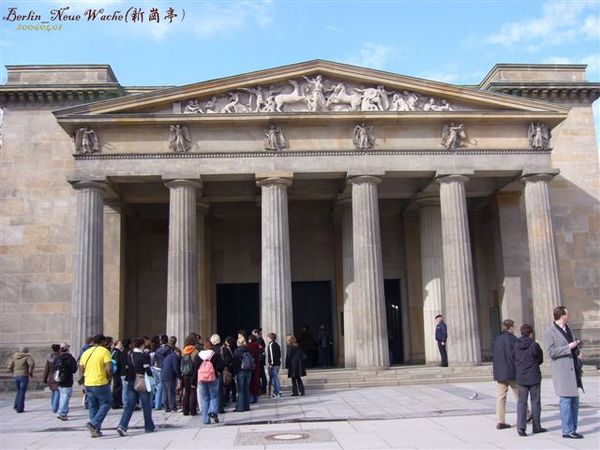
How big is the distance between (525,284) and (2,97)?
26615mm

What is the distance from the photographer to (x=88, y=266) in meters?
25.2

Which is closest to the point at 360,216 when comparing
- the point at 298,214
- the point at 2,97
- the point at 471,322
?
the point at 471,322

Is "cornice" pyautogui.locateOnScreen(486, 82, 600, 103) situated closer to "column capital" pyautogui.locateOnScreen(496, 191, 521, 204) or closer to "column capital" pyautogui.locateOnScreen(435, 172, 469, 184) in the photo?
"column capital" pyautogui.locateOnScreen(496, 191, 521, 204)

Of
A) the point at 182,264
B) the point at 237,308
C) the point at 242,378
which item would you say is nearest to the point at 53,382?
the point at 242,378

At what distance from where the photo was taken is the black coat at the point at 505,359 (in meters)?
13.1

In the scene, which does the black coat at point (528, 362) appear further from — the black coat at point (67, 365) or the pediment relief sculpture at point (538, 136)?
the pediment relief sculpture at point (538, 136)

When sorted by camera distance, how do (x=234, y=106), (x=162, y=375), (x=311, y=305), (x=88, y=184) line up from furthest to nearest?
(x=311, y=305) → (x=234, y=106) → (x=88, y=184) → (x=162, y=375)

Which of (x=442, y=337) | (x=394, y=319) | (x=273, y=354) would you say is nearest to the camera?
(x=273, y=354)

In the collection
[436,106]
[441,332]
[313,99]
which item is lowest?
[441,332]

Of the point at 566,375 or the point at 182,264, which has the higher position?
the point at 182,264

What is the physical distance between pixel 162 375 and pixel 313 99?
44.3ft

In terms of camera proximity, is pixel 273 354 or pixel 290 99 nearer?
pixel 273 354

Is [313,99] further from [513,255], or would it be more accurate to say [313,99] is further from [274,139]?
[513,255]

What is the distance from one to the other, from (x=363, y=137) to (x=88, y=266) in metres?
12.1
